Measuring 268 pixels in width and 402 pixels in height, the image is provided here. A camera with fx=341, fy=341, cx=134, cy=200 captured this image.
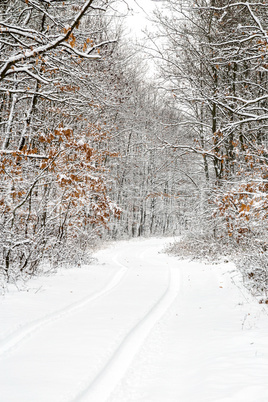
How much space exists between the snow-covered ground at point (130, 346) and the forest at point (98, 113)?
1509 millimetres

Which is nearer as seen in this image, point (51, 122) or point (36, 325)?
point (36, 325)

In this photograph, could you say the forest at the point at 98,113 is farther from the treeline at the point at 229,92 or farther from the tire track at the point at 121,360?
the tire track at the point at 121,360

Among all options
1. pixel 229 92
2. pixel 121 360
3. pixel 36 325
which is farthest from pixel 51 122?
pixel 121 360

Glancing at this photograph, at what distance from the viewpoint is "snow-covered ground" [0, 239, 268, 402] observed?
3.47 metres

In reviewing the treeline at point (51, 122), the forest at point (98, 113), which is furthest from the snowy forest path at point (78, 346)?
the treeline at point (51, 122)

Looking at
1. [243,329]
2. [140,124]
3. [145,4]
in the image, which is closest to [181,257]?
[243,329]

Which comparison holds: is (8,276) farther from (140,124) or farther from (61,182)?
(140,124)

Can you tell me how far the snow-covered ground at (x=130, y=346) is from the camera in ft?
11.4

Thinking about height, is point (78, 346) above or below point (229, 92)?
below

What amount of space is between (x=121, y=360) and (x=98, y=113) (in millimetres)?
12102

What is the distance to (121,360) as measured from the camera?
4.32 m

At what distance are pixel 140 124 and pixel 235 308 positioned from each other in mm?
26013

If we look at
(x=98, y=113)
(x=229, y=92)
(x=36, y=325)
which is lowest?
(x=36, y=325)

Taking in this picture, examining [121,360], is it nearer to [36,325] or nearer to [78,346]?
[78,346]
